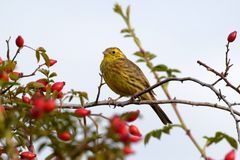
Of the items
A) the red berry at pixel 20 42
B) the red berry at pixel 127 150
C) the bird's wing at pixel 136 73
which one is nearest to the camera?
the red berry at pixel 127 150

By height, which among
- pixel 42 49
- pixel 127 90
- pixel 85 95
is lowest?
pixel 85 95

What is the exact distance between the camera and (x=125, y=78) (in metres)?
9.75

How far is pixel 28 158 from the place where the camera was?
2.91 meters

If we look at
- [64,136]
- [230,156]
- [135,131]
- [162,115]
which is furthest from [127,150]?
[162,115]

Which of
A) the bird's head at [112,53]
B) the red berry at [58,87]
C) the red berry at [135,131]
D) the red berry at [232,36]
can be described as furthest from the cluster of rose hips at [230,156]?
the bird's head at [112,53]

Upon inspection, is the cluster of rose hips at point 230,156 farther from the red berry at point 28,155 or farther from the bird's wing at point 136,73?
the bird's wing at point 136,73

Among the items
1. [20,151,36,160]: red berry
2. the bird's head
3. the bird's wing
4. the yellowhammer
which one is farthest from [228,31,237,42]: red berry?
the bird's head

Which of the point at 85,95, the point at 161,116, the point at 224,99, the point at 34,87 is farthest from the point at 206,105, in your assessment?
the point at 161,116

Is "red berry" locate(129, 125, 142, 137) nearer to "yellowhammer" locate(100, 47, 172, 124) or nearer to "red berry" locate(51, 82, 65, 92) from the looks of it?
"red berry" locate(51, 82, 65, 92)

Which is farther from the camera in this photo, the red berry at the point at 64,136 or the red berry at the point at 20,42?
the red berry at the point at 20,42

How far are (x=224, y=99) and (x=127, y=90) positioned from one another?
541cm

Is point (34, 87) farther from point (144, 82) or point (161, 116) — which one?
point (144, 82)

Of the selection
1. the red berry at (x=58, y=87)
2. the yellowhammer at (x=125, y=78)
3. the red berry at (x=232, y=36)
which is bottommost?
the red berry at (x=58, y=87)

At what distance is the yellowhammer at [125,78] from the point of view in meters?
9.20
